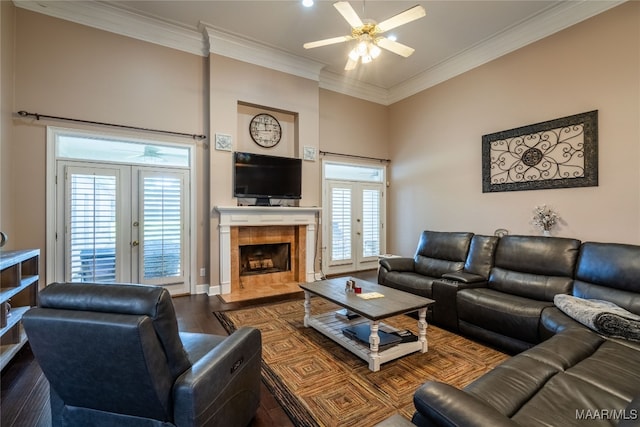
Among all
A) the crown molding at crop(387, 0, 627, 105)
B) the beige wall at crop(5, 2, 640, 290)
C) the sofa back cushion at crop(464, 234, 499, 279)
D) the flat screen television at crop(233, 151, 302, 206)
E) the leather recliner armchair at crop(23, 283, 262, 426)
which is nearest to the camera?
the leather recliner armchair at crop(23, 283, 262, 426)

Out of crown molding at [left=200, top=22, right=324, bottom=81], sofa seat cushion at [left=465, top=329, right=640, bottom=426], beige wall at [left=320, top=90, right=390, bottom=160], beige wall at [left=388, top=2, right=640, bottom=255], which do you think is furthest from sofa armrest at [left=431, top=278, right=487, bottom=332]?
crown molding at [left=200, top=22, right=324, bottom=81]

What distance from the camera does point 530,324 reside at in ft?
8.23

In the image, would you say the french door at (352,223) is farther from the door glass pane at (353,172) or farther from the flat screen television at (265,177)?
the flat screen television at (265,177)

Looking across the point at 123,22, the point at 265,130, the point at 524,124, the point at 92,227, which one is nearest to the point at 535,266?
the point at 524,124

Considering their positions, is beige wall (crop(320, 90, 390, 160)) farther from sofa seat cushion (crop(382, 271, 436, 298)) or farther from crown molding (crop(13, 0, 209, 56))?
sofa seat cushion (crop(382, 271, 436, 298))

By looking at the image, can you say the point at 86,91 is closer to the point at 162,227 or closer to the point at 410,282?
the point at 162,227

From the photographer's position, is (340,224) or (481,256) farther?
(340,224)

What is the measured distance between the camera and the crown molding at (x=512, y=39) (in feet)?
11.9

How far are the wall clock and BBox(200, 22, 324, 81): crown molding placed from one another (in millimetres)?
854

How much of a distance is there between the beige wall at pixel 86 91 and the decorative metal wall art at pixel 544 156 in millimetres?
4546

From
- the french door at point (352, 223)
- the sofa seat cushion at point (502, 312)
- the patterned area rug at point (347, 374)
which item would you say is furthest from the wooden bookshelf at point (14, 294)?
the french door at point (352, 223)

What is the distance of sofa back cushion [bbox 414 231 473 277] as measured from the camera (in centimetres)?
389

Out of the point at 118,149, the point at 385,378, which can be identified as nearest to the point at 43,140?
the point at 118,149

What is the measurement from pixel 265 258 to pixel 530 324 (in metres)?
3.95
